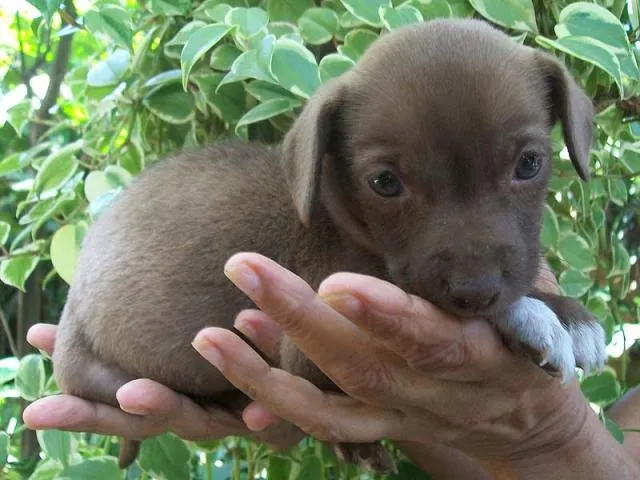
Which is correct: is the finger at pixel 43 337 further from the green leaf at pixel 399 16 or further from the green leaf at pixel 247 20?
the green leaf at pixel 399 16

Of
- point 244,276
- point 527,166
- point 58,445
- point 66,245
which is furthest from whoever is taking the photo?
point 66,245

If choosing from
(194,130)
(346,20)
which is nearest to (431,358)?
(346,20)

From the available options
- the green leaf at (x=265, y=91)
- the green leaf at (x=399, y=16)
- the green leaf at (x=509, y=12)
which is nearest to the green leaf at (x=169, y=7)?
the green leaf at (x=265, y=91)

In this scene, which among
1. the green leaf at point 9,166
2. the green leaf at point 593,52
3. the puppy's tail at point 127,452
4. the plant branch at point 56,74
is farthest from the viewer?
the plant branch at point 56,74

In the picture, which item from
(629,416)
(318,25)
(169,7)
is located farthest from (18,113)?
(629,416)

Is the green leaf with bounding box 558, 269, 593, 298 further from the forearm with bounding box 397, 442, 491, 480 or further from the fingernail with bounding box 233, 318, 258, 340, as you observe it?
the fingernail with bounding box 233, 318, 258, 340

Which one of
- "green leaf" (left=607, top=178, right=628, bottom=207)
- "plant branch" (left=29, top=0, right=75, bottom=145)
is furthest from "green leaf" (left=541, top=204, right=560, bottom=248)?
"plant branch" (left=29, top=0, right=75, bottom=145)

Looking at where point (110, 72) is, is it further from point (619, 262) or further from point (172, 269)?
point (619, 262)
